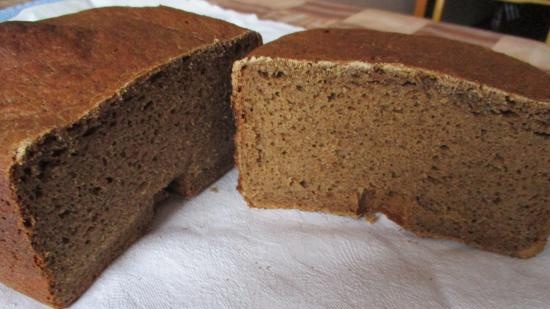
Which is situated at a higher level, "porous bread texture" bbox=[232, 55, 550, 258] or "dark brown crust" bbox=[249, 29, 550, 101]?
"dark brown crust" bbox=[249, 29, 550, 101]

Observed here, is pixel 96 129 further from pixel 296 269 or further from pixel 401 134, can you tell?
pixel 401 134

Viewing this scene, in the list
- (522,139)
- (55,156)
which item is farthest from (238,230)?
(522,139)

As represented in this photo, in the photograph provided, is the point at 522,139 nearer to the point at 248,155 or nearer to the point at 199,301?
the point at 248,155

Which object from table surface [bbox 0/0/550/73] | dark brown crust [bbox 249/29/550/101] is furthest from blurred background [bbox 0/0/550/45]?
dark brown crust [bbox 249/29/550/101]

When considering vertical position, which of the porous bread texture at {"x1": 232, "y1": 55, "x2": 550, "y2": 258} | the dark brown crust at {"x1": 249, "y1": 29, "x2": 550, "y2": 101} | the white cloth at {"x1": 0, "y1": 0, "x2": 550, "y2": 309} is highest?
the dark brown crust at {"x1": 249, "y1": 29, "x2": 550, "y2": 101}

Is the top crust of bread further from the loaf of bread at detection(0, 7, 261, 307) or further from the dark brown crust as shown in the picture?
the dark brown crust

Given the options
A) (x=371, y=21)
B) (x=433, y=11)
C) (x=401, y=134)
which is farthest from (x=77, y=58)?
(x=433, y=11)
